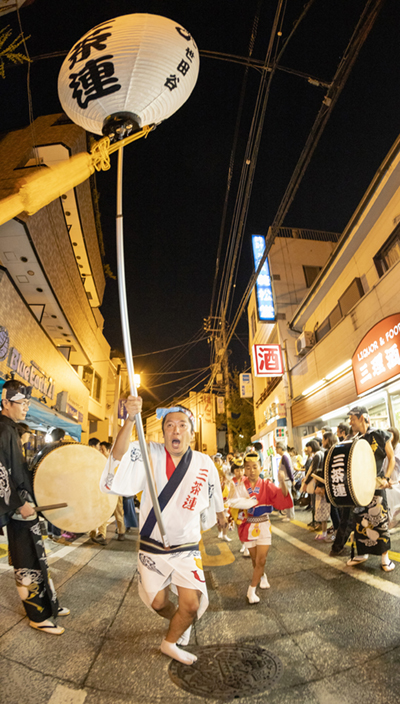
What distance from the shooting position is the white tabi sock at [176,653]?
8.66 feet

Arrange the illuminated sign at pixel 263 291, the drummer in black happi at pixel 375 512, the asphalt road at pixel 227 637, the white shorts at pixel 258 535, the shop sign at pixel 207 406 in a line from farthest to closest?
the shop sign at pixel 207 406, the illuminated sign at pixel 263 291, the drummer in black happi at pixel 375 512, the white shorts at pixel 258 535, the asphalt road at pixel 227 637

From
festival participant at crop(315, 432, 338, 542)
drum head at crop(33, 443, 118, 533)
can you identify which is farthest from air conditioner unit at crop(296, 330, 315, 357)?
drum head at crop(33, 443, 118, 533)

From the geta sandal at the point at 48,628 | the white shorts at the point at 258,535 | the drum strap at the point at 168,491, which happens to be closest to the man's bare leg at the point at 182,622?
the drum strap at the point at 168,491

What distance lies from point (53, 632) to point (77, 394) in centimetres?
1624

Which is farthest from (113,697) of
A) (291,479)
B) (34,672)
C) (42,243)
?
(42,243)

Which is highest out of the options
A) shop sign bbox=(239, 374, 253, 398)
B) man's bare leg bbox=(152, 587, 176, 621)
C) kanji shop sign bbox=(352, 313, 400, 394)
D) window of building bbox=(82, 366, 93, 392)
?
shop sign bbox=(239, 374, 253, 398)

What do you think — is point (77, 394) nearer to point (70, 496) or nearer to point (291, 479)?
point (291, 479)

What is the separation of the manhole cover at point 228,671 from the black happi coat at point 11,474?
5.87 ft

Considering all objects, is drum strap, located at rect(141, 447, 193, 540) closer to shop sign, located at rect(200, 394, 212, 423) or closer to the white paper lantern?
the white paper lantern

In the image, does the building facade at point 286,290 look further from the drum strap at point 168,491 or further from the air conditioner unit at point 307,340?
the drum strap at point 168,491

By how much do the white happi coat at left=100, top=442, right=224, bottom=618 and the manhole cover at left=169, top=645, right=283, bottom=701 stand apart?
0.32 meters

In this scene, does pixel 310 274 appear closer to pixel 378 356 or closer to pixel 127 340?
pixel 378 356

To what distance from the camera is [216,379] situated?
29438mm

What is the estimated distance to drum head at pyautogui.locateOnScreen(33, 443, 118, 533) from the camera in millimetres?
3783
